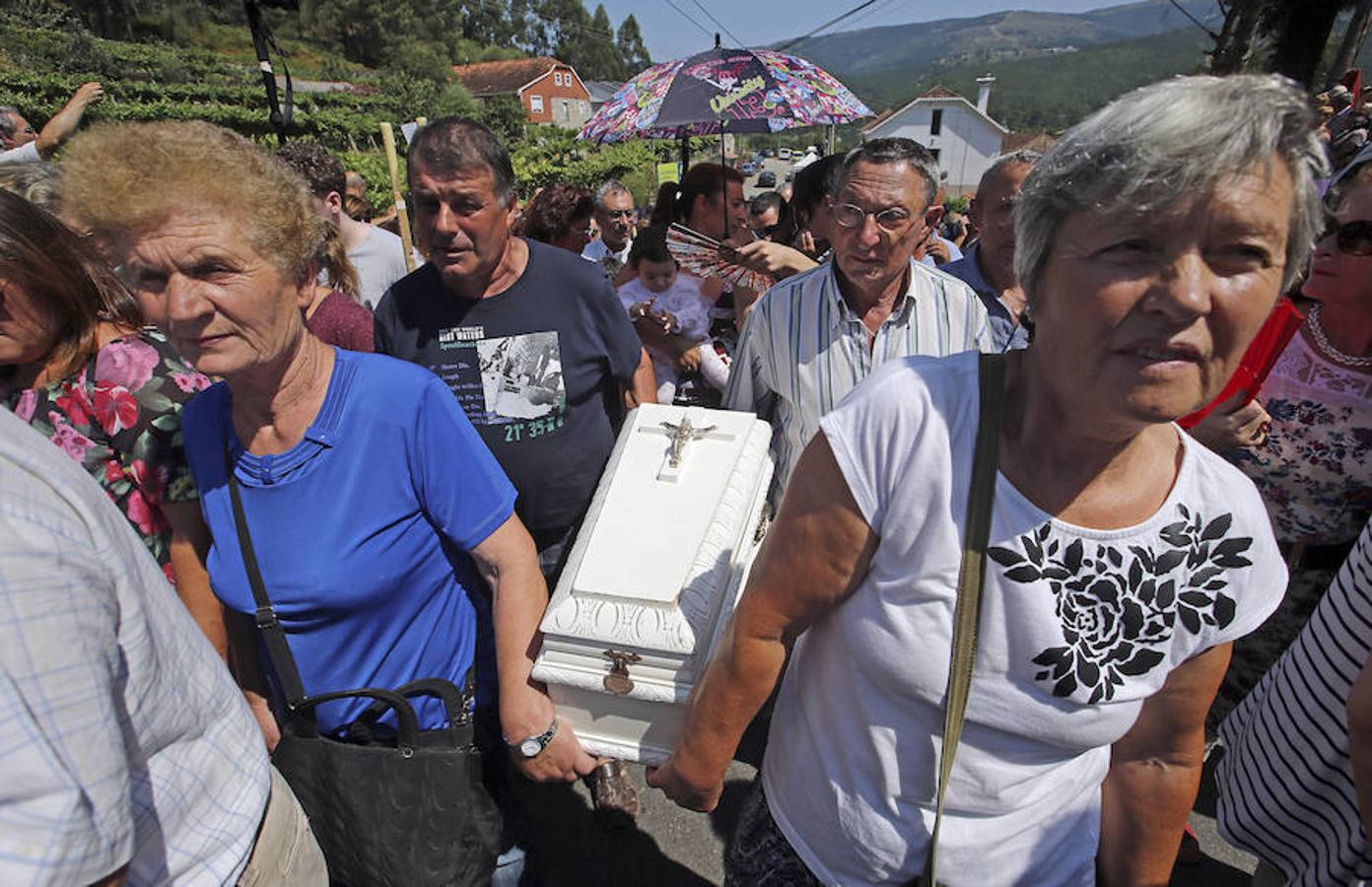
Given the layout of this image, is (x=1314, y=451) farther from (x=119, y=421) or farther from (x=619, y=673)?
(x=119, y=421)

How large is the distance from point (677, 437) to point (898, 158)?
1.37 meters

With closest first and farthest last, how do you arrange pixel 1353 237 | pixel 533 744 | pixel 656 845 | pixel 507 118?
pixel 533 744 < pixel 1353 237 < pixel 656 845 < pixel 507 118

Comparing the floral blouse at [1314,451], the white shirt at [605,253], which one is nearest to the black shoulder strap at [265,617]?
the floral blouse at [1314,451]

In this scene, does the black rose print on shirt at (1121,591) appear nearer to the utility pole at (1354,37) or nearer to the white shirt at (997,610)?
the white shirt at (997,610)

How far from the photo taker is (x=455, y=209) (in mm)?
2246

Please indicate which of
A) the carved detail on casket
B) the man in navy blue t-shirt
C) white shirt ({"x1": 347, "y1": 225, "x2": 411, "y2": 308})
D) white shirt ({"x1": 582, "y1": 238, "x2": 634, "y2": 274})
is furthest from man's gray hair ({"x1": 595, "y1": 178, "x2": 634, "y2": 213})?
the carved detail on casket

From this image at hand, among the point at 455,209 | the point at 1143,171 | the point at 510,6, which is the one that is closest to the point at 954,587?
the point at 1143,171

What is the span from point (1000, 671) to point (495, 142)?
7.47 ft

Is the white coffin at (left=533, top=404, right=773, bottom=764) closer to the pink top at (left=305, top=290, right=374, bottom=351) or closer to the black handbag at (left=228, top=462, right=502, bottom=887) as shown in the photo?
the black handbag at (left=228, top=462, right=502, bottom=887)

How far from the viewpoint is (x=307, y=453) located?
1471 mm

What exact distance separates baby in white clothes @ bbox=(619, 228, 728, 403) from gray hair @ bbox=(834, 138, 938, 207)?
1.40 metres

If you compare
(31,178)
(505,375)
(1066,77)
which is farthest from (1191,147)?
(1066,77)

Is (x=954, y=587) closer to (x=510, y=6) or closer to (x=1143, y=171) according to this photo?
(x=1143, y=171)

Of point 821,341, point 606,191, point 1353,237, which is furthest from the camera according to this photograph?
point 606,191
